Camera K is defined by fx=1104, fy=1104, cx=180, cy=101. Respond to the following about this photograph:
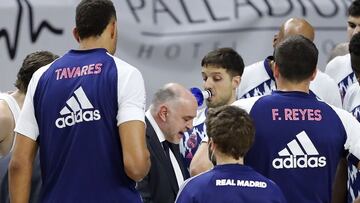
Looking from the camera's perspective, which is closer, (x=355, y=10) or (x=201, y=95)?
(x=201, y=95)

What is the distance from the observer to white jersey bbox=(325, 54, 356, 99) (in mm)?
7304

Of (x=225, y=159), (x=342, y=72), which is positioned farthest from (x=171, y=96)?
(x=342, y=72)

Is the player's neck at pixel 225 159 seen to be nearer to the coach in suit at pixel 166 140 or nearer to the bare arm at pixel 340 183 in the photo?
the bare arm at pixel 340 183

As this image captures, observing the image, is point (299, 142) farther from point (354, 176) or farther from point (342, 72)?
point (342, 72)

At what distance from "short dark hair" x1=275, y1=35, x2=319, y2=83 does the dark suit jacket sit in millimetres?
974

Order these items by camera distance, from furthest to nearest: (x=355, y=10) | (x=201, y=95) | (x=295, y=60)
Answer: (x=355, y=10)
(x=201, y=95)
(x=295, y=60)

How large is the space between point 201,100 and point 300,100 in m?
2.04

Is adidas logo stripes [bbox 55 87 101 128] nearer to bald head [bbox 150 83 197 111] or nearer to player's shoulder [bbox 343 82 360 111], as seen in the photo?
bald head [bbox 150 83 197 111]

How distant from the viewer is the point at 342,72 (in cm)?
739

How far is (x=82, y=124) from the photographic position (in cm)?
480

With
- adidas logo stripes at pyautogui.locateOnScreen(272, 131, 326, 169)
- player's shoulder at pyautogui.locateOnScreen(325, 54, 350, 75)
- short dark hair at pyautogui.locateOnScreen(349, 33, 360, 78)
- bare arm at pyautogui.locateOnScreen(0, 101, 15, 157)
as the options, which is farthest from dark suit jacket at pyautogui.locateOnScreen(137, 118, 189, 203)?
player's shoulder at pyautogui.locateOnScreen(325, 54, 350, 75)

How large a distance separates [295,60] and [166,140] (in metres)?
1.25

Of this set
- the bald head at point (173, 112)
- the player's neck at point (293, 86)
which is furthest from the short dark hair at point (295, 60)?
the bald head at point (173, 112)

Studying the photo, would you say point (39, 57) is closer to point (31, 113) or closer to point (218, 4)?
point (31, 113)
